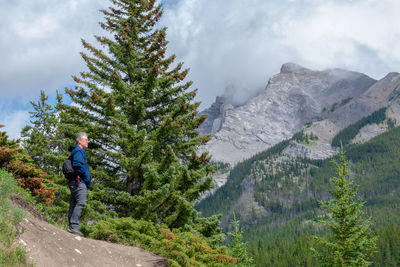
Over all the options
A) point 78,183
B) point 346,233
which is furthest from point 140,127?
point 346,233

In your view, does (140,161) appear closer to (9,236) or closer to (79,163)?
(79,163)

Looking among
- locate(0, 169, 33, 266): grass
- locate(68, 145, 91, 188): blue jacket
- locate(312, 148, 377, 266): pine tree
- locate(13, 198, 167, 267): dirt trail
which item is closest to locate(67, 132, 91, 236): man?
locate(68, 145, 91, 188): blue jacket

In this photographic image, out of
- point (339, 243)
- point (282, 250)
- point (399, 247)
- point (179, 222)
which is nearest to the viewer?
point (179, 222)

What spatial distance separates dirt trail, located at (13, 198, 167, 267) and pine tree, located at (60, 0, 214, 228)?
2998 mm

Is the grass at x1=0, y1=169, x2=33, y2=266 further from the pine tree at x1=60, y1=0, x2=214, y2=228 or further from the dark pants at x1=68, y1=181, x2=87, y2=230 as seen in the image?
the pine tree at x1=60, y1=0, x2=214, y2=228

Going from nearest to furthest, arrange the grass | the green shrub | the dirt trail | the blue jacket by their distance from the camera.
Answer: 1. the grass
2. the dirt trail
3. the green shrub
4. the blue jacket

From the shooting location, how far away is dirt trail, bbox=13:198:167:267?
289 inches

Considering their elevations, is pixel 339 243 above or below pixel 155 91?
below

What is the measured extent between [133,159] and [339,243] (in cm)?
1436

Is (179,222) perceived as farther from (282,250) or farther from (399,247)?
(282,250)

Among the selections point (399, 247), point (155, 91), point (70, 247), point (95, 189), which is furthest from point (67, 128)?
point (399, 247)

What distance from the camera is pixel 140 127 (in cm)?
1600

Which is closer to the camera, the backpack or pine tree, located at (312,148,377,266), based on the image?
the backpack

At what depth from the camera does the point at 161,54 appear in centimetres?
1739
